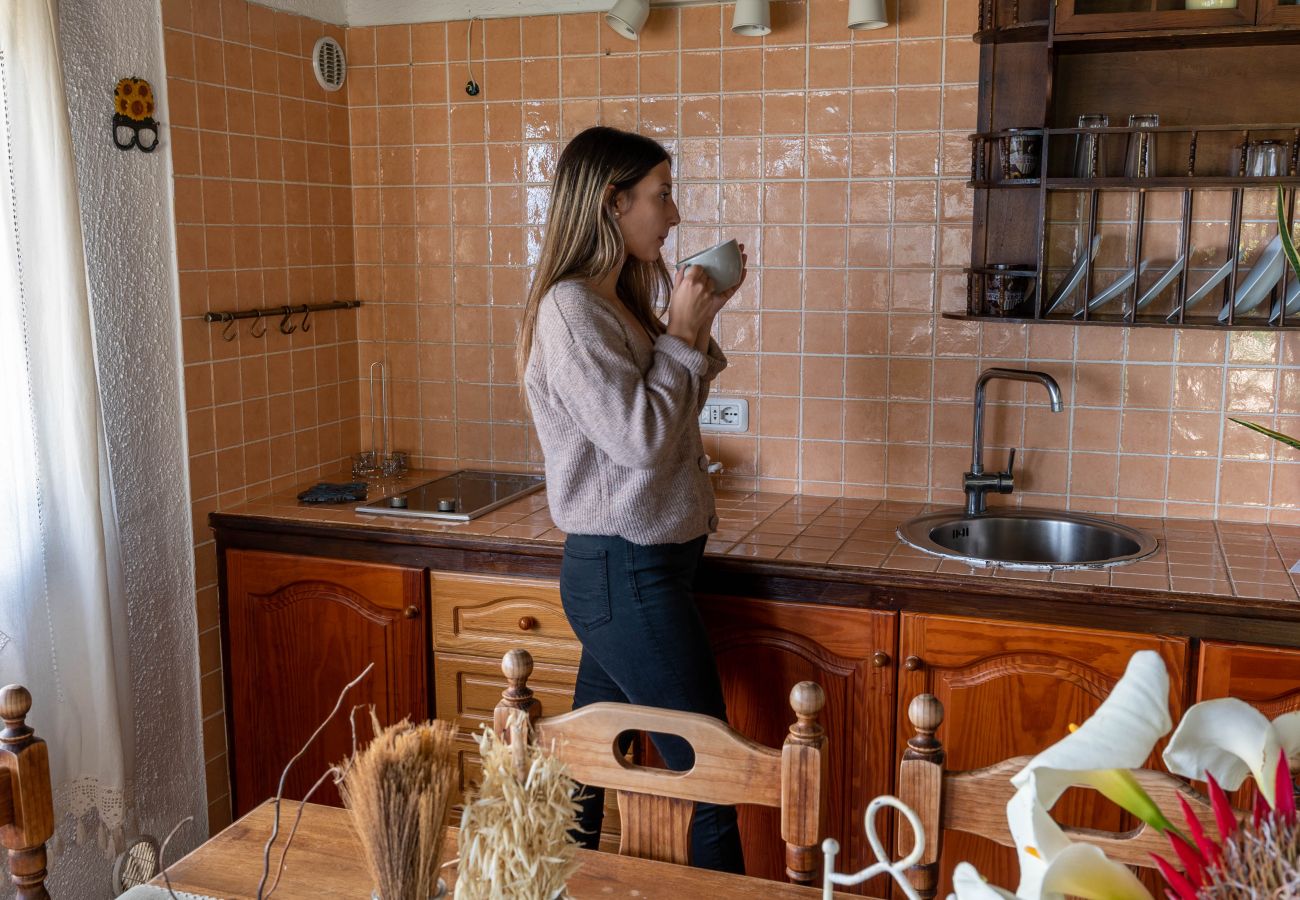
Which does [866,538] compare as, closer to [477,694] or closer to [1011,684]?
[1011,684]

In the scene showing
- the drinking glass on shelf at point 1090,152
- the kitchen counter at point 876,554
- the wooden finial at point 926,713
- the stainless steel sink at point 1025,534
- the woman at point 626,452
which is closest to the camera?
the wooden finial at point 926,713

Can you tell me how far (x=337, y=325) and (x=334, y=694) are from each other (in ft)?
3.01

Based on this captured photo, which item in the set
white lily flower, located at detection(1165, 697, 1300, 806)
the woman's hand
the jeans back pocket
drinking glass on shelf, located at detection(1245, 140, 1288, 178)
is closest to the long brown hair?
the woman's hand

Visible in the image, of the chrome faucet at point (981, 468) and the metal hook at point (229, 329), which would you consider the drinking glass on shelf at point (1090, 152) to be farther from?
the metal hook at point (229, 329)

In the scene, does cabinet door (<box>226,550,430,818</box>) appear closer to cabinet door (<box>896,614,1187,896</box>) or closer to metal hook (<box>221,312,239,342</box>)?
metal hook (<box>221,312,239,342</box>)

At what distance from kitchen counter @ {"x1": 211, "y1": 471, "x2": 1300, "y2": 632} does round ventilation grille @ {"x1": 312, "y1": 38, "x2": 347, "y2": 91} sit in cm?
97

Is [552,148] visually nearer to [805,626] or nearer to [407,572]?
[407,572]

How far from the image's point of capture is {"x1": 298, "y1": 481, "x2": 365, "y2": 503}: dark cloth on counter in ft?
8.90

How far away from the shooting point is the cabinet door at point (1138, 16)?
7.18 ft

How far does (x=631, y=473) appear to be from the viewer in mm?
1975

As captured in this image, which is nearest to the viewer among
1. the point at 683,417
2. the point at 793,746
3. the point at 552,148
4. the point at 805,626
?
the point at 793,746

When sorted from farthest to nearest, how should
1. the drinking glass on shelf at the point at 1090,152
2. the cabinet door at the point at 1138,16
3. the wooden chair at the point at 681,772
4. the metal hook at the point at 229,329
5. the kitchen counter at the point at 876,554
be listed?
1. the metal hook at the point at 229,329
2. the drinking glass on shelf at the point at 1090,152
3. the cabinet door at the point at 1138,16
4. the kitchen counter at the point at 876,554
5. the wooden chair at the point at 681,772

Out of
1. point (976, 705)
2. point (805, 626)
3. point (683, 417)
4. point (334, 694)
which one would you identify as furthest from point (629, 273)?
point (334, 694)

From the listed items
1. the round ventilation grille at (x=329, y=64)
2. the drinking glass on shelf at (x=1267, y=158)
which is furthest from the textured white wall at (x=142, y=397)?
the drinking glass on shelf at (x=1267, y=158)
